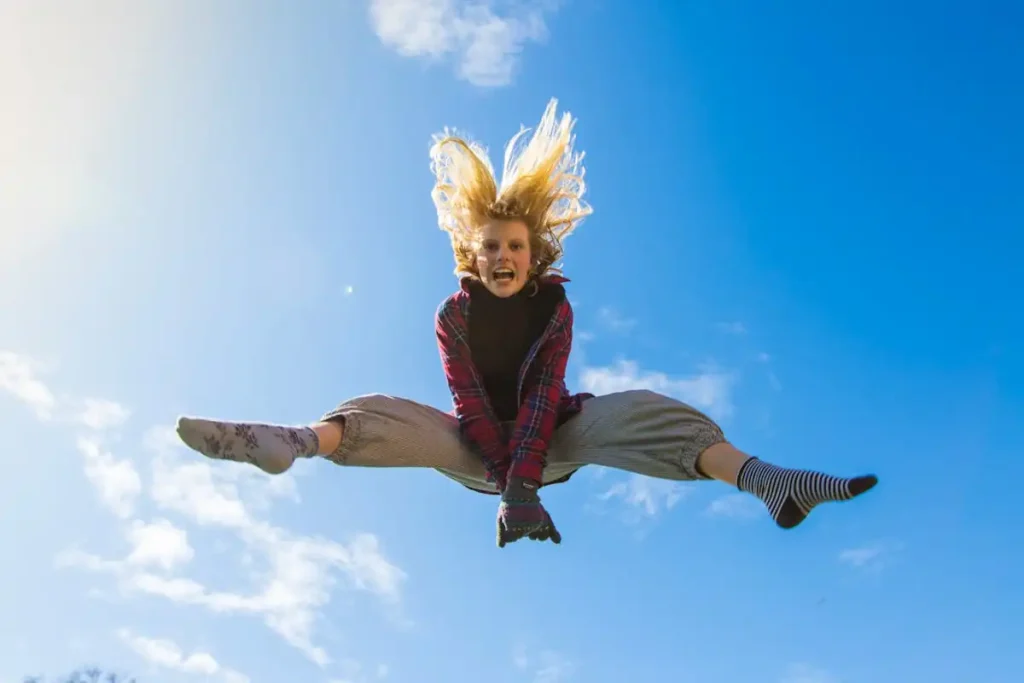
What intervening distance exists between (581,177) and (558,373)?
131 centimetres

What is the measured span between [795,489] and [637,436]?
110cm

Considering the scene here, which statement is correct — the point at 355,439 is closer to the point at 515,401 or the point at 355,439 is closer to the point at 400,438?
the point at 400,438

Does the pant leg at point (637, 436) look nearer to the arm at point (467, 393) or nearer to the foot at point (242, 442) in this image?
the arm at point (467, 393)

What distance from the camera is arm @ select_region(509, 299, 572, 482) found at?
16.6ft

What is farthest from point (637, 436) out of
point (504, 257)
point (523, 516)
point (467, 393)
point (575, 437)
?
point (504, 257)

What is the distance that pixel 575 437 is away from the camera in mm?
5391

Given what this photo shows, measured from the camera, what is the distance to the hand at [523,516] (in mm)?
4848

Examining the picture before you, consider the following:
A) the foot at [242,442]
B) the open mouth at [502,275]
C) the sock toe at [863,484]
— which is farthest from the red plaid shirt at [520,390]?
the sock toe at [863,484]

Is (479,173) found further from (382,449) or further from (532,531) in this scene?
(532,531)

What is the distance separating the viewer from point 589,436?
17.5 feet

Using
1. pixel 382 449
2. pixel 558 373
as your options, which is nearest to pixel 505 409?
pixel 558 373

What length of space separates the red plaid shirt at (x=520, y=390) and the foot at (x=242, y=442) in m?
1.22

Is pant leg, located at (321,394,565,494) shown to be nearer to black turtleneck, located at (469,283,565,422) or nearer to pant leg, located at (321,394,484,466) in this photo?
pant leg, located at (321,394,484,466)

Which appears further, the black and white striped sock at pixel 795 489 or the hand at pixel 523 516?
the hand at pixel 523 516
